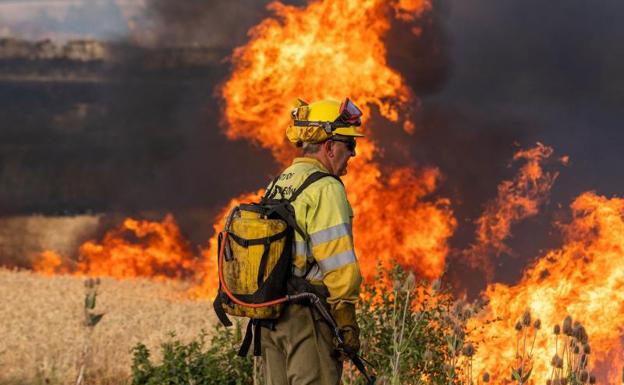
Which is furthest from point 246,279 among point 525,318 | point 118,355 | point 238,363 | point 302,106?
point 118,355

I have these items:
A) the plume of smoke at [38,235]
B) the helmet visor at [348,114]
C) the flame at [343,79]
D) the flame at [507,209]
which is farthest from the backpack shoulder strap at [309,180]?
the plume of smoke at [38,235]

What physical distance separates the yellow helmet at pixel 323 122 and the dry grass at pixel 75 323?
14.7 feet

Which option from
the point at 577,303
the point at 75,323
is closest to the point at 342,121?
the point at 577,303

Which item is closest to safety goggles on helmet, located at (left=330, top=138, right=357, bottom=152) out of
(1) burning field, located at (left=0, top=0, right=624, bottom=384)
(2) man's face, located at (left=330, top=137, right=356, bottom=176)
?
(2) man's face, located at (left=330, top=137, right=356, bottom=176)

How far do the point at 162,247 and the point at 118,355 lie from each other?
950 centimetres

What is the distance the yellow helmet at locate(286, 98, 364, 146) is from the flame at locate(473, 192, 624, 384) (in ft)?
13.0

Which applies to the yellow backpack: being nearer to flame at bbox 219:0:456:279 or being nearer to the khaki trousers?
the khaki trousers

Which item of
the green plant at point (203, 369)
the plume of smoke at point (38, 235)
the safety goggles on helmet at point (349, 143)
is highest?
the plume of smoke at point (38, 235)

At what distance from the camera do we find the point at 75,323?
14.0m

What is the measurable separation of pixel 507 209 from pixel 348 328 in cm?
1043

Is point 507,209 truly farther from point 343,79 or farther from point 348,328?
point 348,328

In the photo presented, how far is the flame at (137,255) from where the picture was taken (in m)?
19.8

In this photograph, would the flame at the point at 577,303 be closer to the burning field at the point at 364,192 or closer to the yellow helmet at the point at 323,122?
the burning field at the point at 364,192

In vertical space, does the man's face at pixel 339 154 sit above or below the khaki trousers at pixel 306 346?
above
